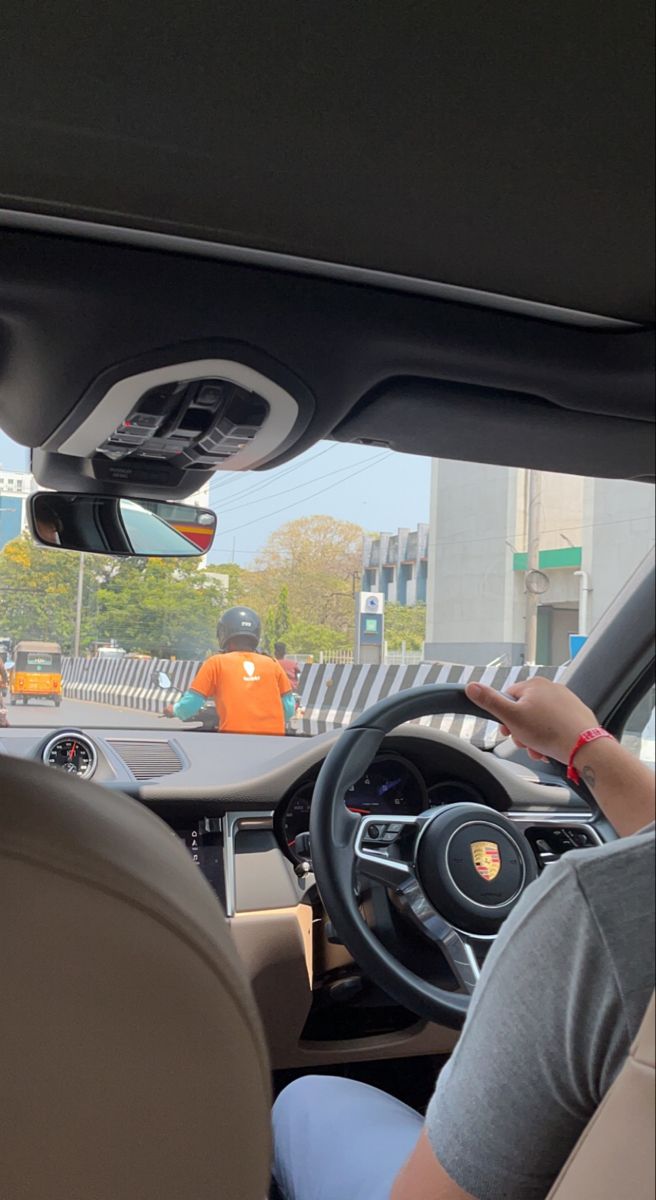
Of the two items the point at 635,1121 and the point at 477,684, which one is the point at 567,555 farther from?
the point at 635,1121

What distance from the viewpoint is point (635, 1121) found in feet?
2.61

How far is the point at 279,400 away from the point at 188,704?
144 centimetres

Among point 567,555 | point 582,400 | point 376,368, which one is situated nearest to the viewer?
point 376,368

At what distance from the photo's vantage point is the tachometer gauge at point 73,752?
2777mm

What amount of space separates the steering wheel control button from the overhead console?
3.02 feet

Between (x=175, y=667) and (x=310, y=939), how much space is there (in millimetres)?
1219

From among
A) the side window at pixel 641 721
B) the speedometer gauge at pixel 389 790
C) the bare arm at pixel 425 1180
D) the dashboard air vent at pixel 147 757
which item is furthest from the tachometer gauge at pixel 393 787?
the bare arm at pixel 425 1180

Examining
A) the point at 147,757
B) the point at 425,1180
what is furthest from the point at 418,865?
the point at 425,1180

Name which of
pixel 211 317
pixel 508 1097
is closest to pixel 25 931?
pixel 508 1097

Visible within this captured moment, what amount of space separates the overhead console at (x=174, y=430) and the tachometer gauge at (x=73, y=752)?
0.76 meters

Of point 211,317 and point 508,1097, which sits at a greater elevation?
point 211,317

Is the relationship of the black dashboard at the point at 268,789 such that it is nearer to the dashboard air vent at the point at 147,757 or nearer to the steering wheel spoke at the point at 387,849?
the dashboard air vent at the point at 147,757

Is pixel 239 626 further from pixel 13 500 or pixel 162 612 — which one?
pixel 13 500

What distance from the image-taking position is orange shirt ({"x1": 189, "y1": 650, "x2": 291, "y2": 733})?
3273 millimetres
